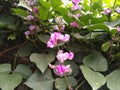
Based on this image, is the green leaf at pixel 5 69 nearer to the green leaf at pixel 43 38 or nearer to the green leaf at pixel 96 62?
the green leaf at pixel 43 38

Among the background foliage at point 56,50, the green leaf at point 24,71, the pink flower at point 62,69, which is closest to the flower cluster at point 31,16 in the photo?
the background foliage at point 56,50

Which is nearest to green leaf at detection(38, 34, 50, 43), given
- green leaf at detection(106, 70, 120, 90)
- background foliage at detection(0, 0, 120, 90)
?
background foliage at detection(0, 0, 120, 90)

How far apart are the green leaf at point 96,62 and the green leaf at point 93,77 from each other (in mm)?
33

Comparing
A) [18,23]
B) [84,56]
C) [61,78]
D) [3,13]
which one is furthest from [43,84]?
[3,13]

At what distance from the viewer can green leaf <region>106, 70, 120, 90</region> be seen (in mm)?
850

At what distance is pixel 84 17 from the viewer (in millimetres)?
966

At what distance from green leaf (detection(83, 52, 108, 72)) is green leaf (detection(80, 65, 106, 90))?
0.03 m

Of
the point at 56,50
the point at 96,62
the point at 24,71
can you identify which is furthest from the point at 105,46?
the point at 24,71

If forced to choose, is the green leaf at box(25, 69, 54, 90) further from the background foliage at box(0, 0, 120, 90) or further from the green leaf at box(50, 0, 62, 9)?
the green leaf at box(50, 0, 62, 9)

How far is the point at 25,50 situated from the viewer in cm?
101

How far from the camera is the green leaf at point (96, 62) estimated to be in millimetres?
908

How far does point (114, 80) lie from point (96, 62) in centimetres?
9

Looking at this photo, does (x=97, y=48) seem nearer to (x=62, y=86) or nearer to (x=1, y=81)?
(x=62, y=86)

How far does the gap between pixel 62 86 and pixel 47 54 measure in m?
0.14
